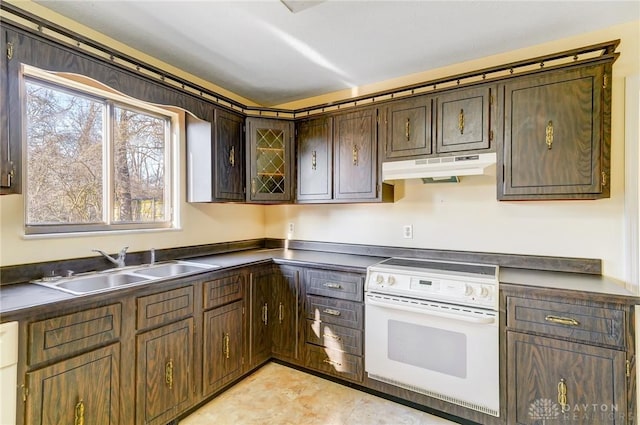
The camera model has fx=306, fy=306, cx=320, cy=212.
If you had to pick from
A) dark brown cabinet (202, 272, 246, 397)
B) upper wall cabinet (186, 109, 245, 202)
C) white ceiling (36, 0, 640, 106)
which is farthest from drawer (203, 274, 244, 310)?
white ceiling (36, 0, 640, 106)

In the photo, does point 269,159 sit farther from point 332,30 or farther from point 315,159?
point 332,30

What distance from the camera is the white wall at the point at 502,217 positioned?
197cm

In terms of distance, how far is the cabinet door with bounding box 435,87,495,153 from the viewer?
6.95ft

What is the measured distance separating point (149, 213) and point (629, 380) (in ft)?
10.4

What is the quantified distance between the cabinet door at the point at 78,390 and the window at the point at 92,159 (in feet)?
2.84

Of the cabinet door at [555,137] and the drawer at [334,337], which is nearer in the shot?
the cabinet door at [555,137]

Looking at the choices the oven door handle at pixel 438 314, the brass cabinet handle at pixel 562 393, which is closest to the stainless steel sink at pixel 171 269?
the oven door handle at pixel 438 314

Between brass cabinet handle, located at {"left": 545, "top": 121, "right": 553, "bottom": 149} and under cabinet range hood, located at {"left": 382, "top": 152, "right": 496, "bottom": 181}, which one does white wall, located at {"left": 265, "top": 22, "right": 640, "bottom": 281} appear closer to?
under cabinet range hood, located at {"left": 382, "top": 152, "right": 496, "bottom": 181}

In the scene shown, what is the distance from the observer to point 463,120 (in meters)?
2.19

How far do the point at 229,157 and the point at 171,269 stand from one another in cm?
104

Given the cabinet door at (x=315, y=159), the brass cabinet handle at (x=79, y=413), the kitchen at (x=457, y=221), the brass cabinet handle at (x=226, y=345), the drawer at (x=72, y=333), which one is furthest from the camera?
the cabinet door at (x=315, y=159)

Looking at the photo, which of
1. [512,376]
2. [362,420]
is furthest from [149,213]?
[512,376]

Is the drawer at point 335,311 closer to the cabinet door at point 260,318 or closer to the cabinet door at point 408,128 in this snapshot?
the cabinet door at point 260,318

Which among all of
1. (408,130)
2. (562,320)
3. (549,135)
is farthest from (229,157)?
(562,320)
